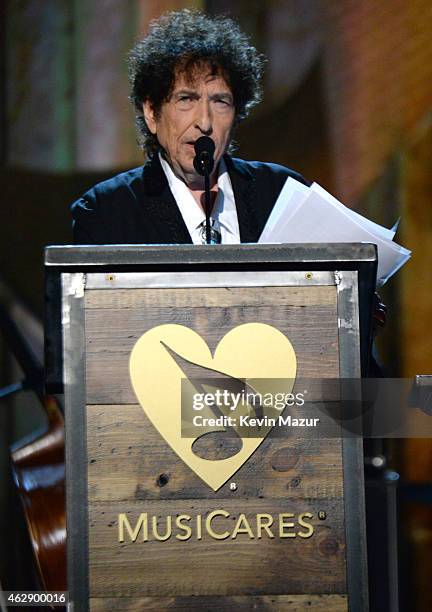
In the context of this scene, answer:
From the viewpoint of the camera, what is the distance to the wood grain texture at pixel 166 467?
132 cm

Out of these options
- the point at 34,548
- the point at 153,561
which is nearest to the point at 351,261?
the point at 153,561

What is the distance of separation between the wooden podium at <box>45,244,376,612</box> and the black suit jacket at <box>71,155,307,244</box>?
622 mm

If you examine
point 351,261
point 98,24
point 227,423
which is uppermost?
point 98,24

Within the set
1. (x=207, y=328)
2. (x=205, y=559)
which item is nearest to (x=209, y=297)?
(x=207, y=328)

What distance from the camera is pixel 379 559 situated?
9.03 feet

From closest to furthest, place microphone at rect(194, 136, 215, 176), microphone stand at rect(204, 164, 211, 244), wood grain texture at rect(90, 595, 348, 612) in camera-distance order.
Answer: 1. wood grain texture at rect(90, 595, 348, 612)
2. microphone stand at rect(204, 164, 211, 244)
3. microphone at rect(194, 136, 215, 176)

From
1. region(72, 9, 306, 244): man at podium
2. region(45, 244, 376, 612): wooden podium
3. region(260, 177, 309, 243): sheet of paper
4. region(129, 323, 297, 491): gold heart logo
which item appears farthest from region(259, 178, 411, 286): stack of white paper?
region(72, 9, 306, 244): man at podium

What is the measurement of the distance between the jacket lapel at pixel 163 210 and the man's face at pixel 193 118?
0.14 ft

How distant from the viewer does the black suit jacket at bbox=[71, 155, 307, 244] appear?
6.47 ft

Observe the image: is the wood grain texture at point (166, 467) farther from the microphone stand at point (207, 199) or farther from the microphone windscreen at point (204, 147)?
the microphone windscreen at point (204, 147)

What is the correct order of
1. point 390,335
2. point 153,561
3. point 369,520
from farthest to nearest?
point 390,335 → point 369,520 → point 153,561

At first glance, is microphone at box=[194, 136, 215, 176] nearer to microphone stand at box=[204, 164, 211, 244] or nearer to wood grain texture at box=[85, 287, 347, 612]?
microphone stand at box=[204, 164, 211, 244]

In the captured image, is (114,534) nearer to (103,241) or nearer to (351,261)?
(351,261)

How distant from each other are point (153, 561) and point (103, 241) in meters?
0.81
